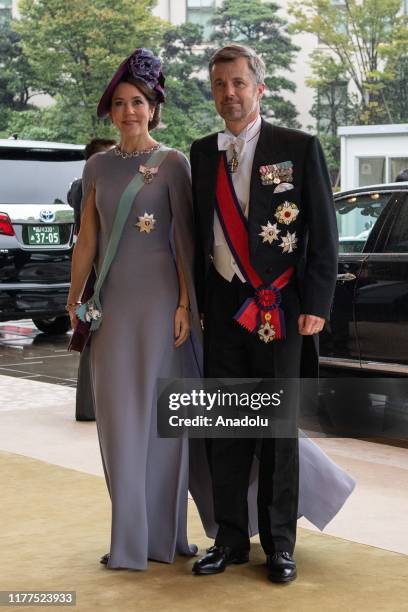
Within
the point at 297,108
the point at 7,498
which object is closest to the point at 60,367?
the point at 7,498

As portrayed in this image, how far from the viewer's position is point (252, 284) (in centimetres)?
417

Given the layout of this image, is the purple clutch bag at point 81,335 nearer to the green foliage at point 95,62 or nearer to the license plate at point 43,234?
the license plate at point 43,234

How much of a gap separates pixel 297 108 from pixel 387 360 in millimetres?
38979

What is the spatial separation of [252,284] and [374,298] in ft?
10.0

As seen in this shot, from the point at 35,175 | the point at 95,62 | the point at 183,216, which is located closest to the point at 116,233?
the point at 183,216

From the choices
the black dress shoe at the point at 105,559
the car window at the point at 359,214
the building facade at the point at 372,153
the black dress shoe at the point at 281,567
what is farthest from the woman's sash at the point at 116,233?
the building facade at the point at 372,153

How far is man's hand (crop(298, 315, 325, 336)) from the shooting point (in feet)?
13.7

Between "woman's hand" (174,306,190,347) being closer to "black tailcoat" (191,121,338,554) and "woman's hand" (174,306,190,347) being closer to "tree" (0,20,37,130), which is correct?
"black tailcoat" (191,121,338,554)

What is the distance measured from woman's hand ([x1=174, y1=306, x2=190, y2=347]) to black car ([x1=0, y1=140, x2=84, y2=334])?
6.61m

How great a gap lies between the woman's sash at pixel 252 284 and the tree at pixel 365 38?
1281 inches

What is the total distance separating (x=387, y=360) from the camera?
7043 mm

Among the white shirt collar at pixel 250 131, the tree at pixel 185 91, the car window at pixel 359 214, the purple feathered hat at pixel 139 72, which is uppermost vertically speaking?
the tree at pixel 185 91

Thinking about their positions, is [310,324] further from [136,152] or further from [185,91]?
[185,91]

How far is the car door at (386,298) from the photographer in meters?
6.96
